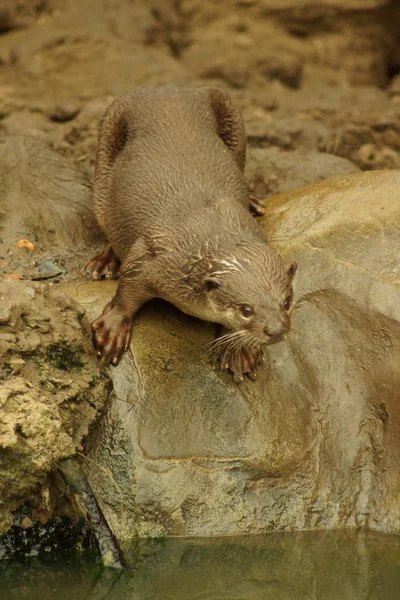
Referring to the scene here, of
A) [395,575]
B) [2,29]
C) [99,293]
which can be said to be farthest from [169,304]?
[2,29]

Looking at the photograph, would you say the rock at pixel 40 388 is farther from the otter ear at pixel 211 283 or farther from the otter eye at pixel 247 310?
the otter eye at pixel 247 310

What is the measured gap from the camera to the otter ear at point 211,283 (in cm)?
420

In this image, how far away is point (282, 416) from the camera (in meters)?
4.55

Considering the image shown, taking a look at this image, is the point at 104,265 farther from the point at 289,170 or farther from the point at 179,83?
the point at 179,83

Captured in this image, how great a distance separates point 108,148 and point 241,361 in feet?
4.88

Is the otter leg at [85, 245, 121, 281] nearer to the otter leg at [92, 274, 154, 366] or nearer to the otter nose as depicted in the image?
the otter leg at [92, 274, 154, 366]

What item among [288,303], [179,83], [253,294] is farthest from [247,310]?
[179,83]

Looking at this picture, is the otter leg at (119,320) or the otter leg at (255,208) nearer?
the otter leg at (119,320)

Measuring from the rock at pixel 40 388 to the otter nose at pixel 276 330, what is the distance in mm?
787

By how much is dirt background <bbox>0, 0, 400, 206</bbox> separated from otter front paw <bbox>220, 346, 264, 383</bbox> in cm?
200

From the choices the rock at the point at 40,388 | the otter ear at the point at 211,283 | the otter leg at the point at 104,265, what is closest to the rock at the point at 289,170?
the otter leg at the point at 104,265

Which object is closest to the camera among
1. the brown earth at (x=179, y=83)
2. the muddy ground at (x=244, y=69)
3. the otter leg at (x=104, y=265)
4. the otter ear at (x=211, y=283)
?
the otter ear at (x=211, y=283)

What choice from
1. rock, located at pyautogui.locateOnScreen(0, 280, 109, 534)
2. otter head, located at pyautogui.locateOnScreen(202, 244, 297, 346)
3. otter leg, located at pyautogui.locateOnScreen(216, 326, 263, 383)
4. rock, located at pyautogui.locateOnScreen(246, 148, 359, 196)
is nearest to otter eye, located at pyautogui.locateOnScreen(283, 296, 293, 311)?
otter head, located at pyautogui.locateOnScreen(202, 244, 297, 346)

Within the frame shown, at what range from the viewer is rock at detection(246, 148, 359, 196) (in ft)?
20.8
